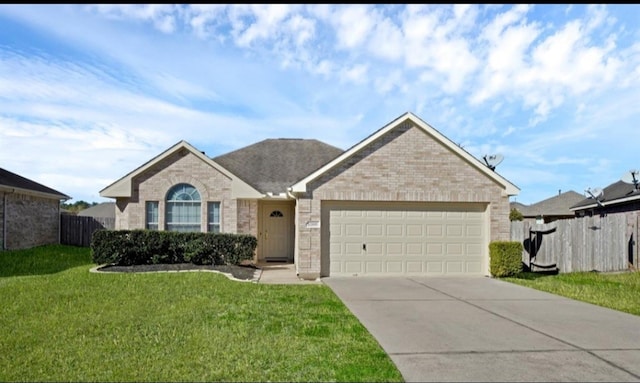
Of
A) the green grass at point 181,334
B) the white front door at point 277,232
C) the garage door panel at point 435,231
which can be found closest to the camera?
the green grass at point 181,334

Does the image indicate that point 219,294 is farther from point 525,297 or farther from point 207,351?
point 525,297

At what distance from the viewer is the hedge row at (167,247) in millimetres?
15898

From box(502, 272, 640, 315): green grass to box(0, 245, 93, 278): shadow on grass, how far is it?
1470 cm

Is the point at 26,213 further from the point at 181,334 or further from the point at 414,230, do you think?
the point at 181,334

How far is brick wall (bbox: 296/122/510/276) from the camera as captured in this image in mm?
14070

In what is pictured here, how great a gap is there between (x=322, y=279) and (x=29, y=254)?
45.0ft

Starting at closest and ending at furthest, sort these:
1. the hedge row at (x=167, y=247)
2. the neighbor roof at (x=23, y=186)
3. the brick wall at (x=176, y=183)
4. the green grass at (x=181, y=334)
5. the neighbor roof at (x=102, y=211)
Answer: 1. the green grass at (x=181, y=334)
2. the hedge row at (x=167, y=247)
3. the brick wall at (x=176, y=183)
4. the neighbor roof at (x=23, y=186)
5. the neighbor roof at (x=102, y=211)

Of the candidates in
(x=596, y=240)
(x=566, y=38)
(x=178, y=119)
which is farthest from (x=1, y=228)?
(x=596, y=240)

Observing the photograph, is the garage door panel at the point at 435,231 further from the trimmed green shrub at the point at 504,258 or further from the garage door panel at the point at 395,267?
the trimmed green shrub at the point at 504,258

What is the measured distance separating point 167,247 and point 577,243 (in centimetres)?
1420

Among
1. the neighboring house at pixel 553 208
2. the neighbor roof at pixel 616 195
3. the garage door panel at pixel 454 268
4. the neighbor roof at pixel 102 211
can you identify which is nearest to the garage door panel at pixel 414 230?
the garage door panel at pixel 454 268

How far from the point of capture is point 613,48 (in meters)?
10.8

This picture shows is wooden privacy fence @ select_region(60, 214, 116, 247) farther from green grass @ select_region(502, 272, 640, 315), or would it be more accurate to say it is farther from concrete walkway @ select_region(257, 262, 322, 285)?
green grass @ select_region(502, 272, 640, 315)

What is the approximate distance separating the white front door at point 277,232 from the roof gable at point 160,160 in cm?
149
